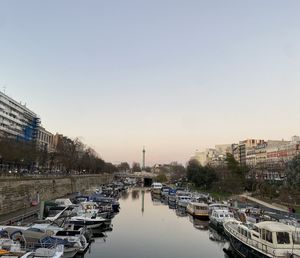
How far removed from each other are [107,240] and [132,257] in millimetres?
7196

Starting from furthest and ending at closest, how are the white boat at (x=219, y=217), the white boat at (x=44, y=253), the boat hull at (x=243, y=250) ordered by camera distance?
the white boat at (x=219, y=217) < the boat hull at (x=243, y=250) < the white boat at (x=44, y=253)

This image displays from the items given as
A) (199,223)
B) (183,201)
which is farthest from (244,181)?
(199,223)

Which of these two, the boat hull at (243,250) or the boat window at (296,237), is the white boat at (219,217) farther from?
the boat window at (296,237)

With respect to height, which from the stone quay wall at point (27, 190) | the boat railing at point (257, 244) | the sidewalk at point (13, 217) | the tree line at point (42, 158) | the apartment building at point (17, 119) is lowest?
the boat railing at point (257, 244)

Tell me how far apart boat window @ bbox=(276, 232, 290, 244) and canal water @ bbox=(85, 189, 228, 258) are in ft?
27.1

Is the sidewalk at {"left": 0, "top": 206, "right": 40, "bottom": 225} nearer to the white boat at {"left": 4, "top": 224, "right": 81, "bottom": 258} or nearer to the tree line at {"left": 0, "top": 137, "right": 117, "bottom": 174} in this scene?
the white boat at {"left": 4, "top": 224, "right": 81, "bottom": 258}

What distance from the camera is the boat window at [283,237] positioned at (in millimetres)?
26048

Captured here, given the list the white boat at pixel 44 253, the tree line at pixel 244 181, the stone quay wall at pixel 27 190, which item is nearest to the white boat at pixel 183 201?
the tree line at pixel 244 181

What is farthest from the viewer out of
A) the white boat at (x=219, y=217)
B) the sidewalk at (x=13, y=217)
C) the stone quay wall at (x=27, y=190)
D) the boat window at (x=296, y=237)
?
the stone quay wall at (x=27, y=190)

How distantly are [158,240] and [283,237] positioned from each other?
1574 centimetres

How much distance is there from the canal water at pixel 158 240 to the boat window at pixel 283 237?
8271 mm

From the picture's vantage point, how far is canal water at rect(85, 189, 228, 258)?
3312 centimetres

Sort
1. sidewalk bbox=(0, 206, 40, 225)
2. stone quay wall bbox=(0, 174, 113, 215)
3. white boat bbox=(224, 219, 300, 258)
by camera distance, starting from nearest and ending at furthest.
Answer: white boat bbox=(224, 219, 300, 258) < sidewalk bbox=(0, 206, 40, 225) < stone quay wall bbox=(0, 174, 113, 215)

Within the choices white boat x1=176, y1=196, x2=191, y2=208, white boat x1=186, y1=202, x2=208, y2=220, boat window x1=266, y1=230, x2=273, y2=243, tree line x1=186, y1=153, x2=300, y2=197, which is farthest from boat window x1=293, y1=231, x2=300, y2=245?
white boat x1=176, y1=196, x2=191, y2=208
